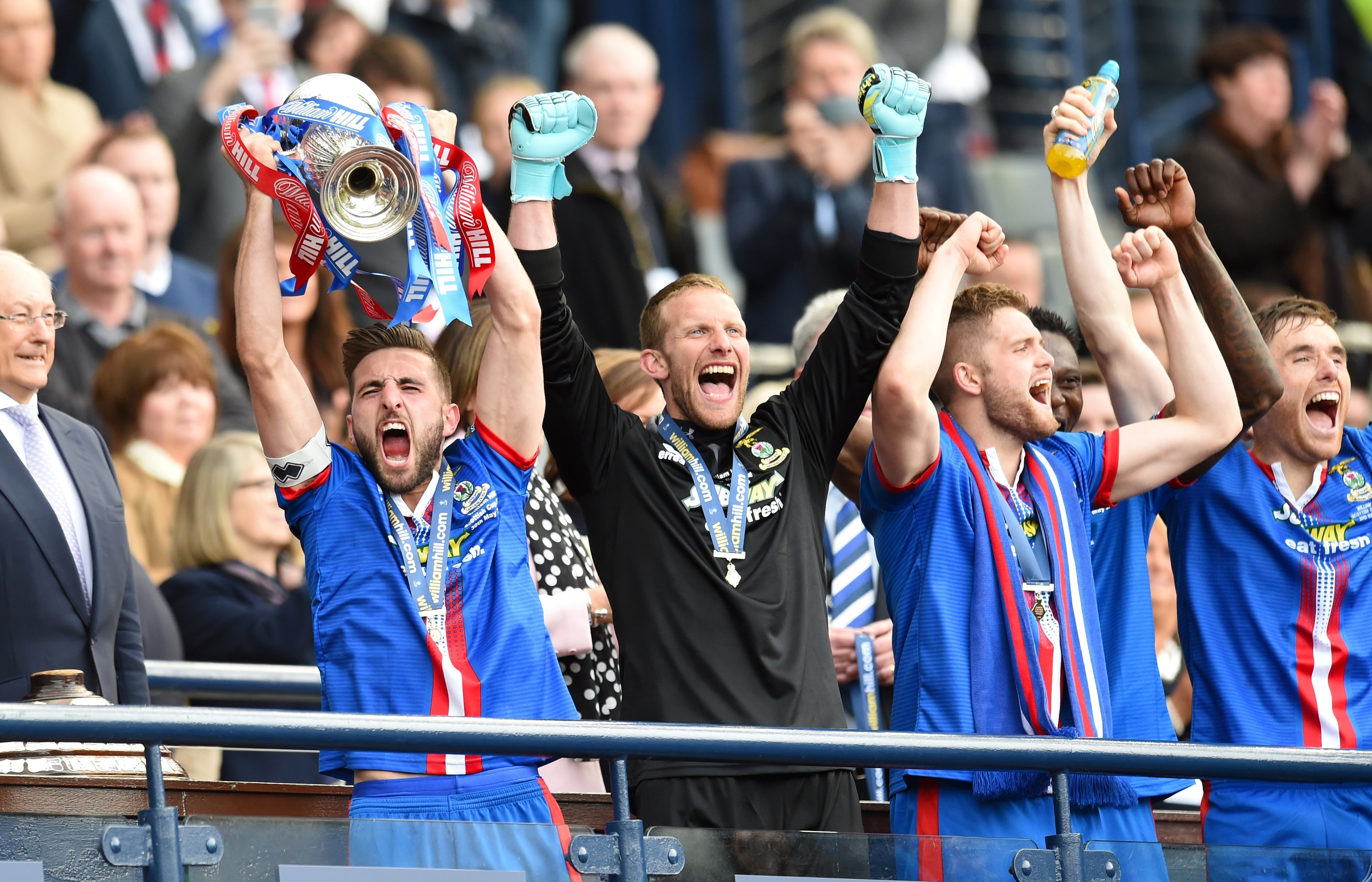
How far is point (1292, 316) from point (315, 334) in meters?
3.67

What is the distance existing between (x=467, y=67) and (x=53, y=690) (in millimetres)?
5796

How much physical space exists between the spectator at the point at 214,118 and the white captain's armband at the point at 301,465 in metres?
3.96

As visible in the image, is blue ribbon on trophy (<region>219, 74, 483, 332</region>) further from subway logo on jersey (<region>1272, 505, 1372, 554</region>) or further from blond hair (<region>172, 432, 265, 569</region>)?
subway logo on jersey (<region>1272, 505, 1372, 554</region>)

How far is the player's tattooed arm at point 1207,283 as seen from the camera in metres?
5.41

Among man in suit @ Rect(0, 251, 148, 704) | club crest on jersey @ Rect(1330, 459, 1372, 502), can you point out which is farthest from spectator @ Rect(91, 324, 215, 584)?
club crest on jersey @ Rect(1330, 459, 1372, 502)

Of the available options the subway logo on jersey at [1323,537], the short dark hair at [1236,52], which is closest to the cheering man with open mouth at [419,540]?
the subway logo on jersey at [1323,537]

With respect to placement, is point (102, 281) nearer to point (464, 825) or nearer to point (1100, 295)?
point (1100, 295)

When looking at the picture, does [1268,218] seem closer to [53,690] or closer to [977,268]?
[977,268]

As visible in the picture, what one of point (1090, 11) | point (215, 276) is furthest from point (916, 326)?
point (1090, 11)

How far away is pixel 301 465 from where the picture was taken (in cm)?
464

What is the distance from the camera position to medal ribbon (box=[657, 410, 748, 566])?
194 inches

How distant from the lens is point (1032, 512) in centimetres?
509

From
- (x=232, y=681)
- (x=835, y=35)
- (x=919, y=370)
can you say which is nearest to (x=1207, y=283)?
(x=919, y=370)

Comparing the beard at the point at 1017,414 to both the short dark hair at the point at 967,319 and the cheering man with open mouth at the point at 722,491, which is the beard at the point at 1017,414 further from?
the cheering man with open mouth at the point at 722,491
